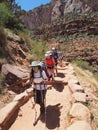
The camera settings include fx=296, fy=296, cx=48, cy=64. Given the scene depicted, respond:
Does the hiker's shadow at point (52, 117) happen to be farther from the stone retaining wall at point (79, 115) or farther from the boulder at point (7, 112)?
the boulder at point (7, 112)

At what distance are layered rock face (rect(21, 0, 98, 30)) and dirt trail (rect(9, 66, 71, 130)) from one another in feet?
256

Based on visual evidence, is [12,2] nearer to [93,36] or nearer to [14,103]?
[14,103]

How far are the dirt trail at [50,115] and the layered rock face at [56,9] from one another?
256ft

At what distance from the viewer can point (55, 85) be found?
12.7 meters

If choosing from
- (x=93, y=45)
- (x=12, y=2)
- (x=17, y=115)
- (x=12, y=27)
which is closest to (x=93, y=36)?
(x=93, y=45)

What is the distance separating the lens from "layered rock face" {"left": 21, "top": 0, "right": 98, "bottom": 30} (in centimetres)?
9480

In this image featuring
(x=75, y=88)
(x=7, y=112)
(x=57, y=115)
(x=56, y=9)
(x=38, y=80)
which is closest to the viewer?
(x=38, y=80)

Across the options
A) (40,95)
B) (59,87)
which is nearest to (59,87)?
(59,87)

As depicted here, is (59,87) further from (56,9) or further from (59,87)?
(56,9)

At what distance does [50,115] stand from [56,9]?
355 ft

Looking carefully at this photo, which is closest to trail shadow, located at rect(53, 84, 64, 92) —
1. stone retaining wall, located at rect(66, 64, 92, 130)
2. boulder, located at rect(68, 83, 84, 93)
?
boulder, located at rect(68, 83, 84, 93)

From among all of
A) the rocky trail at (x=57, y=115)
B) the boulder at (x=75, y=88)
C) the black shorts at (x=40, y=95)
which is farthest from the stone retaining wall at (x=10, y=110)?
the boulder at (x=75, y=88)

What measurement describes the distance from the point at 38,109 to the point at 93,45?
40391 millimetres

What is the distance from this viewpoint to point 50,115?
9164 mm
